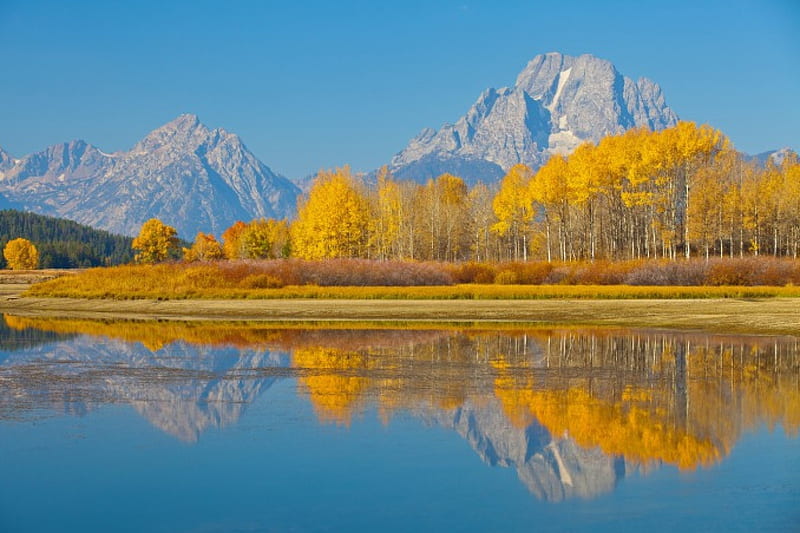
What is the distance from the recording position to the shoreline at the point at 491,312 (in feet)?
115

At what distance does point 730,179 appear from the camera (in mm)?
91312

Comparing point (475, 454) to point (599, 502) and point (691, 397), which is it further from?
point (691, 397)

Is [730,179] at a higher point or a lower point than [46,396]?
higher

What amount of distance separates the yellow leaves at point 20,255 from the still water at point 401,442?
168355 millimetres

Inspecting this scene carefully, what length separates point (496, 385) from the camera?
1875 centimetres

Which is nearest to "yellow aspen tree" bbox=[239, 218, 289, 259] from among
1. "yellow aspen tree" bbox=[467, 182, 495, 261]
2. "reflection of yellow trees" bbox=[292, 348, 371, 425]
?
"yellow aspen tree" bbox=[467, 182, 495, 261]

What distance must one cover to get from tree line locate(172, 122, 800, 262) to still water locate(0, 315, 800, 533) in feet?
176

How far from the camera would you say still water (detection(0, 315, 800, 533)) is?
1018 centimetres

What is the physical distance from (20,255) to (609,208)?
13902cm

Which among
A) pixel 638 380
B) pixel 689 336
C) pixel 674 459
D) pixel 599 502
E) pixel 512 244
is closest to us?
pixel 599 502

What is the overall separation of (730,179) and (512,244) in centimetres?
3047

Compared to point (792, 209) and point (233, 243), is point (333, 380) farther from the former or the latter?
point (233, 243)

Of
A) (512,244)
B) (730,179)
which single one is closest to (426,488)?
→ (730,179)

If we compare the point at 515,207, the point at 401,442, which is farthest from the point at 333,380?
the point at 515,207
